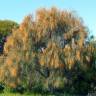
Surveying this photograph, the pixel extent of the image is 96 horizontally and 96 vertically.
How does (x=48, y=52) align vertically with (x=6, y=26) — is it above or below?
below

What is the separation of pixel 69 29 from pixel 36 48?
3.26 meters

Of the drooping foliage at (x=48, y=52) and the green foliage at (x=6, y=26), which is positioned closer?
the drooping foliage at (x=48, y=52)

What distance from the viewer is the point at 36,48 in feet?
118

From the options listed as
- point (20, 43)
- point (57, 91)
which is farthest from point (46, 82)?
point (20, 43)

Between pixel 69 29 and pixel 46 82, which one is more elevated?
pixel 69 29

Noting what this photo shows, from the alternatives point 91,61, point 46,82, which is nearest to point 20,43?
point 46,82

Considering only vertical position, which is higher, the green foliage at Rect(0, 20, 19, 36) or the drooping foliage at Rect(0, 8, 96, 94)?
the green foliage at Rect(0, 20, 19, 36)

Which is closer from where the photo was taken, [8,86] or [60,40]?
[60,40]

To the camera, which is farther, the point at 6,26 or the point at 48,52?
the point at 6,26

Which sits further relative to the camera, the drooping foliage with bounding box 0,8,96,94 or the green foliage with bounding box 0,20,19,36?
the green foliage with bounding box 0,20,19,36

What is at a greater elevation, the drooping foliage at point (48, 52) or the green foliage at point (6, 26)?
the green foliage at point (6, 26)

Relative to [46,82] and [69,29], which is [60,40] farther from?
[46,82]

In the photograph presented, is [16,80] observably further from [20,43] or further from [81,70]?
[81,70]

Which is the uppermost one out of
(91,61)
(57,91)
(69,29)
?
(69,29)
